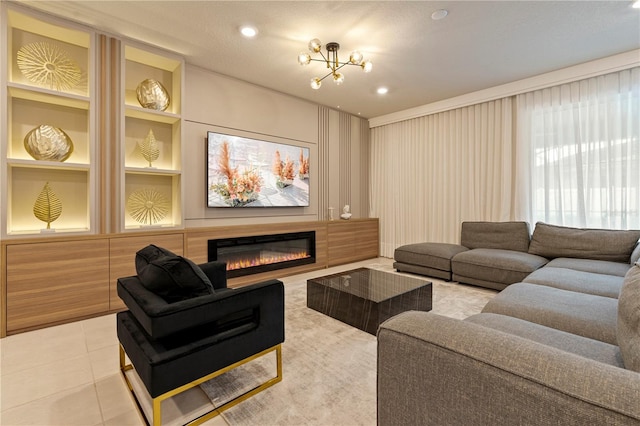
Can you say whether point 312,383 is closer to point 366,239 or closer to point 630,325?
point 630,325

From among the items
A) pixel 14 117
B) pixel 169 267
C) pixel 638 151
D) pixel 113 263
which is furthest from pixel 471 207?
pixel 14 117

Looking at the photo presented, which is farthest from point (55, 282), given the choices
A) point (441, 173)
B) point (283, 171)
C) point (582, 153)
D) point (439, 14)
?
point (582, 153)

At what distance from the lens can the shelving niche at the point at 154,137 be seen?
10.7ft

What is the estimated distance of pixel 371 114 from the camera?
586 cm

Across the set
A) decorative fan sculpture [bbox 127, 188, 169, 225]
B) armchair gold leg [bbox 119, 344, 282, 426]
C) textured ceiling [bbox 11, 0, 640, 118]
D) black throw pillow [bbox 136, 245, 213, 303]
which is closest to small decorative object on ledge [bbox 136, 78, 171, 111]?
textured ceiling [bbox 11, 0, 640, 118]

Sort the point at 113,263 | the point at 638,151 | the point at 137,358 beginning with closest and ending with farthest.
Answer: the point at 137,358
the point at 113,263
the point at 638,151

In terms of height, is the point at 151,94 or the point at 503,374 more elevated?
the point at 151,94

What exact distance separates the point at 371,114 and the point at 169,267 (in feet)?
16.9

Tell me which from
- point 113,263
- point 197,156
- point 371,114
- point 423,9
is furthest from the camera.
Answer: point 371,114

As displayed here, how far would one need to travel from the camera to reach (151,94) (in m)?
3.35

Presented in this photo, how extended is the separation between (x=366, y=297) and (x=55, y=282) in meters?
2.78

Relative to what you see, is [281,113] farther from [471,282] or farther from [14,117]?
[471,282]

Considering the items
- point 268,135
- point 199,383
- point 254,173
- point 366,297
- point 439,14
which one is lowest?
point 199,383

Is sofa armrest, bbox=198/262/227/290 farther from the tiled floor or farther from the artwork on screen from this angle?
the artwork on screen
